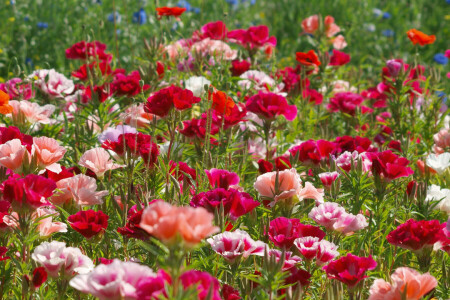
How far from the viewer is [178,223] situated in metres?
1.04

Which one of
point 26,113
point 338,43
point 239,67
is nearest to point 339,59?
point 338,43

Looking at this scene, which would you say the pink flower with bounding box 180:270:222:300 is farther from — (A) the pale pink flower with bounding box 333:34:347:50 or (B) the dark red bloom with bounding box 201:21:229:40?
(A) the pale pink flower with bounding box 333:34:347:50

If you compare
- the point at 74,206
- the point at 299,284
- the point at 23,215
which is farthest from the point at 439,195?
the point at 23,215

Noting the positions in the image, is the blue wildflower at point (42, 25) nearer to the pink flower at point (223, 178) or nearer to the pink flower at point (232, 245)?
the pink flower at point (223, 178)

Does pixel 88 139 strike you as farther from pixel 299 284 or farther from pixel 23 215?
pixel 299 284

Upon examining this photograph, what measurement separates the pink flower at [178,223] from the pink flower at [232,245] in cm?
53

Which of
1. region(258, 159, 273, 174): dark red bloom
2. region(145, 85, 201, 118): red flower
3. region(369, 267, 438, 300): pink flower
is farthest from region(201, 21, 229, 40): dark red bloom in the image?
region(369, 267, 438, 300): pink flower

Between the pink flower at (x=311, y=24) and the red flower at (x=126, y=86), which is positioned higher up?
the red flower at (x=126, y=86)

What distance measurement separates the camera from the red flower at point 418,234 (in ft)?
5.49

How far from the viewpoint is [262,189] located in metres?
1.97

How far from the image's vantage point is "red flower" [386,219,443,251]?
1674 mm

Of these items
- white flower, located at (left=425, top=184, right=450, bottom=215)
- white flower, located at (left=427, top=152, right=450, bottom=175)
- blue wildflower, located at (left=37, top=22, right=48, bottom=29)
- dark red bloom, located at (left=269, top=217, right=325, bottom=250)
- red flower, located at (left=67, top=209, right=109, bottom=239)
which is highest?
red flower, located at (left=67, top=209, right=109, bottom=239)

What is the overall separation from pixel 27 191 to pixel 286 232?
0.65 m

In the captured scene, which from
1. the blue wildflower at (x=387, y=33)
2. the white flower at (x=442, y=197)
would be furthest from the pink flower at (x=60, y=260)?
the blue wildflower at (x=387, y=33)
